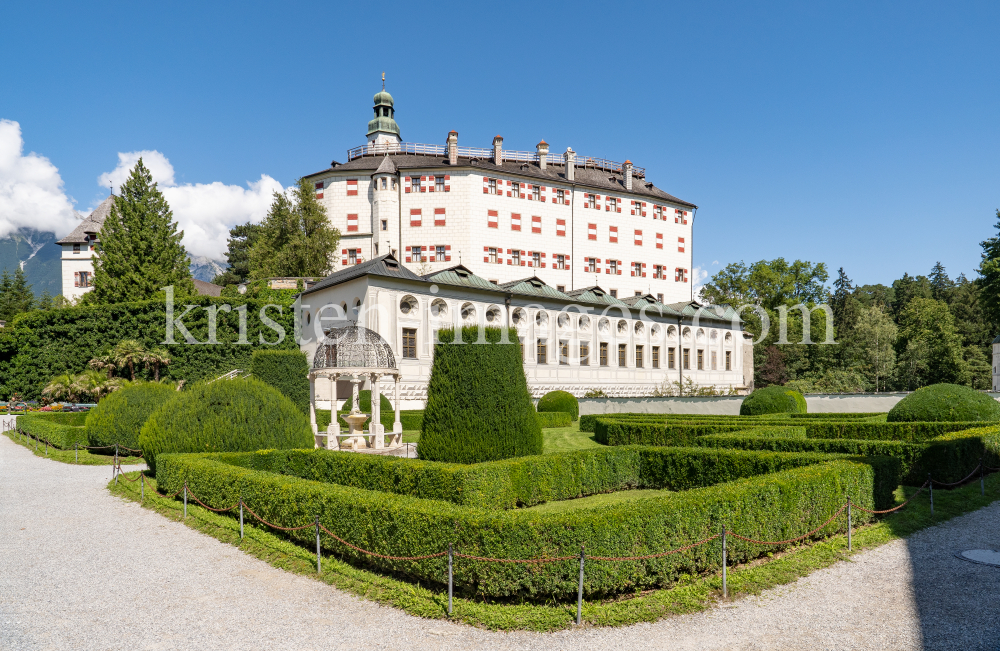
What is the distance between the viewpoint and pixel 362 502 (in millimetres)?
8250

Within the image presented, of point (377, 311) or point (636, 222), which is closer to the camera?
point (377, 311)

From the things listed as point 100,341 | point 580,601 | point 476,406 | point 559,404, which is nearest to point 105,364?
point 100,341

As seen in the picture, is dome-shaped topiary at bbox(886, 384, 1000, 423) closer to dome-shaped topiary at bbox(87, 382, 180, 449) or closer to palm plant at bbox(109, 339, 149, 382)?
dome-shaped topiary at bbox(87, 382, 180, 449)

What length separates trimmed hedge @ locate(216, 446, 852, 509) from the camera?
35.4 feet

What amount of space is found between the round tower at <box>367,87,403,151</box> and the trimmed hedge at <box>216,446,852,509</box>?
172ft

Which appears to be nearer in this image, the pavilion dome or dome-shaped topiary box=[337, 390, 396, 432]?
the pavilion dome

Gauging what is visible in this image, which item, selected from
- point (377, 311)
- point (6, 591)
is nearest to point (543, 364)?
point (377, 311)

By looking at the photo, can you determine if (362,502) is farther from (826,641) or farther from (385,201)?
(385,201)

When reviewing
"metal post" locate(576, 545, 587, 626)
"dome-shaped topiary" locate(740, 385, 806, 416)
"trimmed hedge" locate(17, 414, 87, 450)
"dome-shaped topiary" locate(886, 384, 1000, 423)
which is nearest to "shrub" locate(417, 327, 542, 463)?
"metal post" locate(576, 545, 587, 626)

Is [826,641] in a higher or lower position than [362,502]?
lower

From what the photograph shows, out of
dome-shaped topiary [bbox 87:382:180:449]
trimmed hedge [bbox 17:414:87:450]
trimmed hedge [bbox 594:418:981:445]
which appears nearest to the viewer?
trimmed hedge [bbox 594:418:981:445]

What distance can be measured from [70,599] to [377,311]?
83.0 feet

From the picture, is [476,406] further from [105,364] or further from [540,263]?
[540,263]

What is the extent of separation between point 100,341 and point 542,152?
35.6 m
